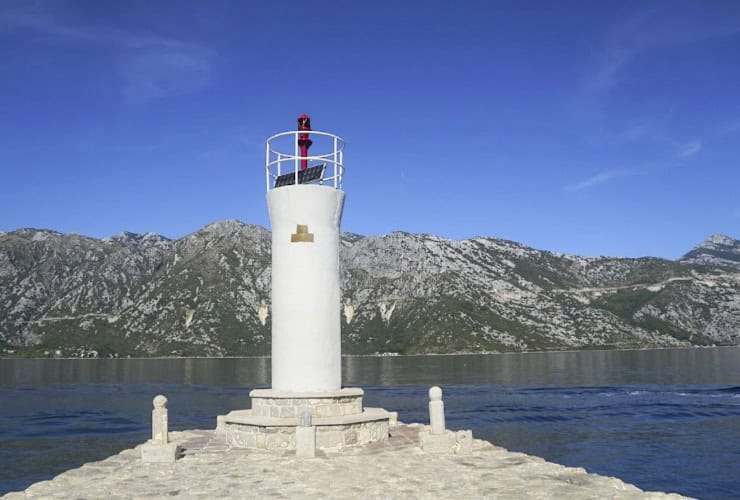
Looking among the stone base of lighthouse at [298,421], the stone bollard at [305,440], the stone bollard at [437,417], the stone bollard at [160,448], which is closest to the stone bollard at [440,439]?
the stone bollard at [437,417]

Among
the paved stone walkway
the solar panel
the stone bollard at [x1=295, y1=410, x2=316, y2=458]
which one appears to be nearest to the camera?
the paved stone walkway

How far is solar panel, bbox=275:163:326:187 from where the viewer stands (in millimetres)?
22359

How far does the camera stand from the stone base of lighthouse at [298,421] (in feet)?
63.2

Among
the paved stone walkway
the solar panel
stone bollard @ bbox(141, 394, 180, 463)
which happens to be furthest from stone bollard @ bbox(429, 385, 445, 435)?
the solar panel

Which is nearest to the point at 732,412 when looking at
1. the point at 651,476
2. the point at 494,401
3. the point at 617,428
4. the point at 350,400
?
the point at 617,428

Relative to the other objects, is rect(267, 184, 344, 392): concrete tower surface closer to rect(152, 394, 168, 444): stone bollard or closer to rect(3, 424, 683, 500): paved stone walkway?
rect(3, 424, 683, 500): paved stone walkway

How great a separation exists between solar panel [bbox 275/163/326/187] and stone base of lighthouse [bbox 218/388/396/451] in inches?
285

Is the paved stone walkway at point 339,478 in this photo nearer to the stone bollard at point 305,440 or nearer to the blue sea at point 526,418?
the stone bollard at point 305,440

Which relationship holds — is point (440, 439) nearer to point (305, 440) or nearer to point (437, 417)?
point (437, 417)

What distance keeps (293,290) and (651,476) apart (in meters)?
21.4

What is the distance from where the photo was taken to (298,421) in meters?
18.9

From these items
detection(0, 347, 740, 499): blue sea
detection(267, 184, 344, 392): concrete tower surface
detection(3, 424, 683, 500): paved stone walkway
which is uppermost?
detection(267, 184, 344, 392): concrete tower surface

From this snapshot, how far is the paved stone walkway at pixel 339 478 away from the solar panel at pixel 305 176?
9.14 m

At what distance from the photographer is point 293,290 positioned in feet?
70.7
